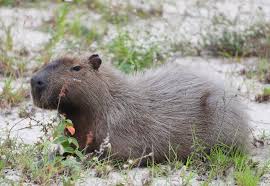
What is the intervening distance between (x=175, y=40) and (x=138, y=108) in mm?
2832

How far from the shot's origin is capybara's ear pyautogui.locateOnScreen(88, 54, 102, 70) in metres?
6.11

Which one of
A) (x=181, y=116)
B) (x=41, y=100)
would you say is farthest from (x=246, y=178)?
(x=41, y=100)

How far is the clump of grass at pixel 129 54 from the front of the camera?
8000 mm

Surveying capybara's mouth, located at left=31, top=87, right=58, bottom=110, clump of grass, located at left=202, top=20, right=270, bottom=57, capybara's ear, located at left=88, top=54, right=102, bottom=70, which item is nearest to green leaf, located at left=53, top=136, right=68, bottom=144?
capybara's mouth, located at left=31, top=87, right=58, bottom=110

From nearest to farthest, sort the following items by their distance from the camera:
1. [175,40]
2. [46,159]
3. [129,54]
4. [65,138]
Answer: [46,159] → [65,138] → [129,54] → [175,40]

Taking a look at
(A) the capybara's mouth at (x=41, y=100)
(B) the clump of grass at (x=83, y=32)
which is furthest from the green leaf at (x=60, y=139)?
(B) the clump of grass at (x=83, y=32)

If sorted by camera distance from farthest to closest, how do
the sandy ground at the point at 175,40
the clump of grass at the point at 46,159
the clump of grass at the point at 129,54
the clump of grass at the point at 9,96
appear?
the clump of grass at the point at 129,54 → the clump of grass at the point at 9,96 → the sandy ground at the point at 175,40 → the clump of grass at the point at 46,159

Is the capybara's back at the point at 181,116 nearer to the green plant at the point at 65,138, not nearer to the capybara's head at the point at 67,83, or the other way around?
the capybara's head at the point at 67,83

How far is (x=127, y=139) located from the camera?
605cm

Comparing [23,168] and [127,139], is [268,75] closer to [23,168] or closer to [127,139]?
[127,139]

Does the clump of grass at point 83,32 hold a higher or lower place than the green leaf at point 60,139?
higher

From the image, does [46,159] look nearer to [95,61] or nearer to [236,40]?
[95,61]

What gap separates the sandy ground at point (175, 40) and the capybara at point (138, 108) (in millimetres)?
275

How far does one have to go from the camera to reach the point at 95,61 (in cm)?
611
